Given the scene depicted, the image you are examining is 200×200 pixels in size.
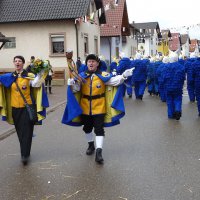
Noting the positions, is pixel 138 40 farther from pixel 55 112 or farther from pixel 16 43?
pixel 55 112

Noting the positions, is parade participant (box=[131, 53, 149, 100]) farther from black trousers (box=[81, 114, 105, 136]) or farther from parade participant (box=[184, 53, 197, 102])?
black trousers (box=[81, 114, 105, 136])

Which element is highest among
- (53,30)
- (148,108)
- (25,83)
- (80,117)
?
(53,30)

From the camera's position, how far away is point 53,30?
25344 mm

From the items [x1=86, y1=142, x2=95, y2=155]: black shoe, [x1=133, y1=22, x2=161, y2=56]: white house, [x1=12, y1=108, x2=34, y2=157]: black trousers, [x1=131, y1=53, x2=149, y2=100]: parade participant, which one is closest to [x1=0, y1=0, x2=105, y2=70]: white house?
[x1=131, y1=53, x2=149, y2=100]: parade participant

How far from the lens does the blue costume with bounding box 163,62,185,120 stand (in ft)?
33.1

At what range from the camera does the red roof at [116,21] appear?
119 ft

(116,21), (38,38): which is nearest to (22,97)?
(38,38)

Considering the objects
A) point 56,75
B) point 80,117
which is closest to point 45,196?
point 80,117

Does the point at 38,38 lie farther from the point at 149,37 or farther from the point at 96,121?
the point at 149,37

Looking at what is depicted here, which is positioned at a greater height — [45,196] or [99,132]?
[99,132]

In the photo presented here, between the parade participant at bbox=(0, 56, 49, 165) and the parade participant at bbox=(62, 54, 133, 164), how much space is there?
482mm

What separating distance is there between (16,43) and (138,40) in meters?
28.7

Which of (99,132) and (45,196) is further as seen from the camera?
(99,132)

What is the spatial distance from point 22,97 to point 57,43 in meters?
19.8
